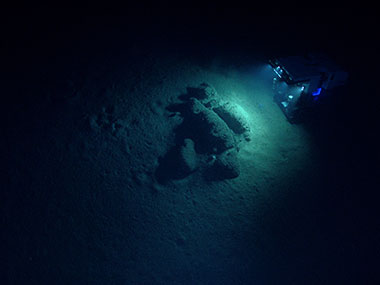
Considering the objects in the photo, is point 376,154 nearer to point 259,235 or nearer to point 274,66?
point 274,66

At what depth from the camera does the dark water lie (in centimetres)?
682

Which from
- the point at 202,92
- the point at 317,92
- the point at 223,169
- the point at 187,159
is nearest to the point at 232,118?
the point at 202,92

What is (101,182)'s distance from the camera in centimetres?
768

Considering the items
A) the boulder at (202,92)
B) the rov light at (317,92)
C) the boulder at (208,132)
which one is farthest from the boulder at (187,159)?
the rov light at (317,92)

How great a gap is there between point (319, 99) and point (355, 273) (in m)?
6.80

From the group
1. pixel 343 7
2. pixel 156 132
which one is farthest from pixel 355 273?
pixel 343 7

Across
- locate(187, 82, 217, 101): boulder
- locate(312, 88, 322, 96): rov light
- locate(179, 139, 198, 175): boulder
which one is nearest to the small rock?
locate(179, 139, 198, 175): boulder

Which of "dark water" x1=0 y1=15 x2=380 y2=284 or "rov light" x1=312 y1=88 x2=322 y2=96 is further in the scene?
"rov light" x1=312 y1=88 x2=322 y2=96

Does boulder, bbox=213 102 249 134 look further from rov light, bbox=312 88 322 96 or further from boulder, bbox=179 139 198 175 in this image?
rov light, bbox=312 88 322 96

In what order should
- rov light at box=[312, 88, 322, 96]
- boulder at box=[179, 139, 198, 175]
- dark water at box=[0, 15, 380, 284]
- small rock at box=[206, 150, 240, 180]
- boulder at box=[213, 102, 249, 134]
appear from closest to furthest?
dark water at box=[0, 15, 380, 284]
boulder at box=[179, 139, 198, 175]
small rock at box=[206, 150, 240, 180]
boulder at box=[213, 102, 249, 134]
rov light at box=[312, 88, 322, 96]

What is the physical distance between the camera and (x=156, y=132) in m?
8.77

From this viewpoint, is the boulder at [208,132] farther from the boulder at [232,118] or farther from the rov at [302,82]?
the rov at [302,82]

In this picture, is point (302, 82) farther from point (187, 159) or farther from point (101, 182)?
point (101, 182)

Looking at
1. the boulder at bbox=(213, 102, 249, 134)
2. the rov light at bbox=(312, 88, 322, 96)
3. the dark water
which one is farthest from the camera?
the rov light at bbox=(312, 88, 322, 96)
